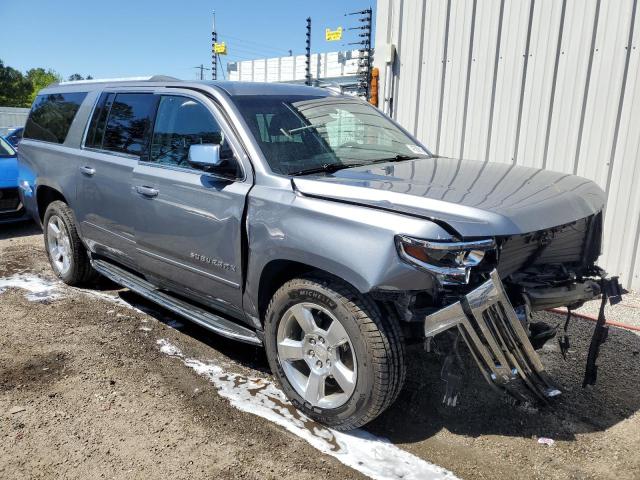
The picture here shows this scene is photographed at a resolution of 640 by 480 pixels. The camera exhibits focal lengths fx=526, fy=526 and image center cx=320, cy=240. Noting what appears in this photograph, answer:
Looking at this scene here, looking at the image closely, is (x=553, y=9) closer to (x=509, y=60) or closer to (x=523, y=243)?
(x=509, y=60)

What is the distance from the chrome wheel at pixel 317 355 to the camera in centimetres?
282

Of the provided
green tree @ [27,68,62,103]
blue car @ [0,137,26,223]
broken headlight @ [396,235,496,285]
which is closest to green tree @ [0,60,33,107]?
green tree @ [27,68,62,103]

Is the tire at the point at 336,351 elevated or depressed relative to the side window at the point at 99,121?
depressed

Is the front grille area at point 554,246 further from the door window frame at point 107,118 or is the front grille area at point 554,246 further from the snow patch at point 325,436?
the door window frame at point 107,118

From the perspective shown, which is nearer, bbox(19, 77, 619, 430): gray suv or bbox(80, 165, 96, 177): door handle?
bbox(19, 77, 619, 430): gray suv

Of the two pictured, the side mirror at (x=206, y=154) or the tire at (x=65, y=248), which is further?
the tire at (x=65, y=248)

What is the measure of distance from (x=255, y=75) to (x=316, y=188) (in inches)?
751

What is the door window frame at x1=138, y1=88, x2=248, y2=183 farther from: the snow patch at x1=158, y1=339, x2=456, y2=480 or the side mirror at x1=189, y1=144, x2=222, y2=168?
the snow patch at x1=158, y1=339, x2=456, y2=480

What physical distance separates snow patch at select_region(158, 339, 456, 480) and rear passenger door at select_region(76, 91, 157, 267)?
52.8 inches

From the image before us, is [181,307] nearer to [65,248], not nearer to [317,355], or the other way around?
[317,355]

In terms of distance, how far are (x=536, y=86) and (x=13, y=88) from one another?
66.3 meters

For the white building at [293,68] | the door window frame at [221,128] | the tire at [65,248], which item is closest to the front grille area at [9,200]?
the tire at [65,248]

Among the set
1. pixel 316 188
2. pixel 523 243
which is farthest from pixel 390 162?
pixel 523 243

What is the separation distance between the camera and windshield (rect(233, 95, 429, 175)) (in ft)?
10.8
